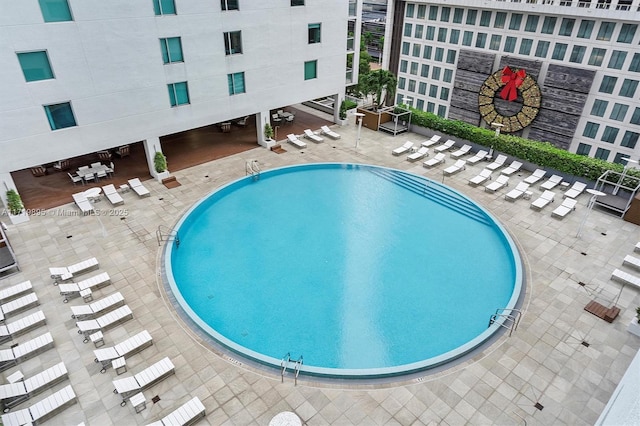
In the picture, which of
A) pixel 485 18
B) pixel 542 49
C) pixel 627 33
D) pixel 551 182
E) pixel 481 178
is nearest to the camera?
pixel 551 182

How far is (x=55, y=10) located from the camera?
655 inches

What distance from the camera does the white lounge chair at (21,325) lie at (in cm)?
1264

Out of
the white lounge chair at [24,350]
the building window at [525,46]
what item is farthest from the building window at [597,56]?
the white lounge chair at [24,350]

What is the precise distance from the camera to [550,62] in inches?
1230

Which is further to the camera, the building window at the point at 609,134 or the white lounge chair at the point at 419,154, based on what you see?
the building window at the point at 609,134

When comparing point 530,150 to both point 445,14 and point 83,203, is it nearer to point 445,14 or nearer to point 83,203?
point 445,14

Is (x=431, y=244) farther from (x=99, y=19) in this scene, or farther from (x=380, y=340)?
(x=99, y=19)

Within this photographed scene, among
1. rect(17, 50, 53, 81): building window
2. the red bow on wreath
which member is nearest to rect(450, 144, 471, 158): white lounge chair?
the red bow on wreath

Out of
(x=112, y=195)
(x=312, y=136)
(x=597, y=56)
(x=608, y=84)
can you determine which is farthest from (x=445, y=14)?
(x=112, y=195)

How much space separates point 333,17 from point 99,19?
14.6 meters

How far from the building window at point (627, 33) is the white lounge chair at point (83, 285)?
Result: 3522cm

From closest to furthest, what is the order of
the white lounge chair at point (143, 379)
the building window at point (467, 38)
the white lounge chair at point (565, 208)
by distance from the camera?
the white lounge chair at point (143, 379)
the white lounge chair at point (565, 208)
the building window at point (467, 38)

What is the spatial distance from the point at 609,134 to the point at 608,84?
373cm

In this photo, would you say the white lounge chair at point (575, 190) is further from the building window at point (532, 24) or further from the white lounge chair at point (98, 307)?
the white lounge chair at point (98, 307)
